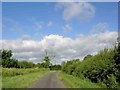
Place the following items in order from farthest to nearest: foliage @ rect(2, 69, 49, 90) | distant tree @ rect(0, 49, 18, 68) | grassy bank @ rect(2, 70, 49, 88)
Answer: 1. distant tree @ rect(0, 49, 18, 68)
2. grassy bank @ rect(2, 70, 49, 88)
3. foliage @ rect(2, 69, 49, 90)

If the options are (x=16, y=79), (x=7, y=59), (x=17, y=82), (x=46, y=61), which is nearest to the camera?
(x=17, y=82)

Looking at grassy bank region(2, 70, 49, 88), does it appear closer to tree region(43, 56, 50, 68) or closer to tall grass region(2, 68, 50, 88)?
tall grass region(2, 68, 50, 88)

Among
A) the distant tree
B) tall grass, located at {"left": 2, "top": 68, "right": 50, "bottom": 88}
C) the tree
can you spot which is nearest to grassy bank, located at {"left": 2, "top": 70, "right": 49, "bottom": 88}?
tall grass, located at {"left": 2, "top": 68, "right": 50, "bottom": 88}

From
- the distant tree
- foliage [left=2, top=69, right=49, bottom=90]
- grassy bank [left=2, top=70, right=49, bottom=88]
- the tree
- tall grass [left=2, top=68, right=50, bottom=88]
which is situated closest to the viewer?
foliage [left=2, top=69, right=49, bottom=90]

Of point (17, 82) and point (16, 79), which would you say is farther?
point (16, 79)

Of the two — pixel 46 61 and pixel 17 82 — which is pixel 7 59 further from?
pixel 17 82

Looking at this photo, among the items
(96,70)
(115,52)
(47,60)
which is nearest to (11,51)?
(47,60)

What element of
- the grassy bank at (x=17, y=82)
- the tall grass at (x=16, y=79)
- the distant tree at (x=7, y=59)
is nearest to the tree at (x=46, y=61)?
the distant tree at (x=7, y=59)

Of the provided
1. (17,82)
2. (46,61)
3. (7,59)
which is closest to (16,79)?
(17,82)

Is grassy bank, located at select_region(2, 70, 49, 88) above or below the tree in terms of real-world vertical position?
below

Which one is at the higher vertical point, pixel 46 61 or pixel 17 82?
pixel 46 61

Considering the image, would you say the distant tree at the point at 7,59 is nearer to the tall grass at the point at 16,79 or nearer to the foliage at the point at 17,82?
the tall grass at the point at 16,79

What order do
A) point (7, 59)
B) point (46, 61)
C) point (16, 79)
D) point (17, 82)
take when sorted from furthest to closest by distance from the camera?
point (46, 61), point (7, 59), point (16, 79), point (17, 82)

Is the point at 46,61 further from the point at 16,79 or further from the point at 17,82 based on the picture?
the point at 17,82
